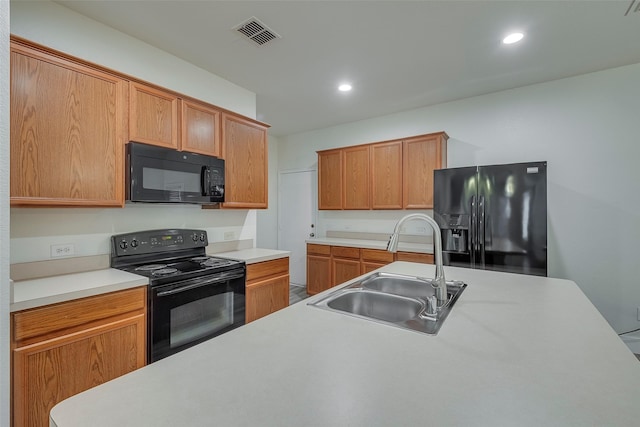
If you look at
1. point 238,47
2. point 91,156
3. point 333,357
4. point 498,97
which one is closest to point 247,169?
point 238,47

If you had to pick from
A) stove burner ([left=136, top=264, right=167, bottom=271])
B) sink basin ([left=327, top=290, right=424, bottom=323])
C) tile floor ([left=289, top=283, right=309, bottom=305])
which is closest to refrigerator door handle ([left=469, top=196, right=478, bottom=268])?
sink basin ([left=327, top=290, right=424, bottom=323])

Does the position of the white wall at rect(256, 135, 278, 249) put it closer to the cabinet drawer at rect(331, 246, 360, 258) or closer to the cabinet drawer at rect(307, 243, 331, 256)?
the cabinet drawer at rect(307, 243, 331, 256)

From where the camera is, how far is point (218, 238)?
2.93m

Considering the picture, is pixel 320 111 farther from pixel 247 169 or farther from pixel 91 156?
pixel 91 156

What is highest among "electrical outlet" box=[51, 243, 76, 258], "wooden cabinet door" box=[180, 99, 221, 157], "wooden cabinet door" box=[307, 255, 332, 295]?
"wooden cabinet door" box=[180, 99, 221, 157]

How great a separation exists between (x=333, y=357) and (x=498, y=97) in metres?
3.70

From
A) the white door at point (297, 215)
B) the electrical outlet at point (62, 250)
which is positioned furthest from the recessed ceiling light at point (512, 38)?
the electrical outlet at point (62, 250)

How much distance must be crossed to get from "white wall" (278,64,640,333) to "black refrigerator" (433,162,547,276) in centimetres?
70

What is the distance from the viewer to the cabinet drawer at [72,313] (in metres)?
1.34

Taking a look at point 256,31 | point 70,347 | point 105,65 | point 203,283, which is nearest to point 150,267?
point 203,283

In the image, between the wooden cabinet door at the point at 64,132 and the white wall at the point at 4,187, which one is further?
the wooden cabinet door at the point at 64,132

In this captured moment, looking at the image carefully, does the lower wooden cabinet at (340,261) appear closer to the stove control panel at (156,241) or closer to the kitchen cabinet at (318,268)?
the kitchen cabinet at (318,268)

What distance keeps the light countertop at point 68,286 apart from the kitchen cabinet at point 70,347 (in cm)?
4

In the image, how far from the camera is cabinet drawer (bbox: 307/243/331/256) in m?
4.03
